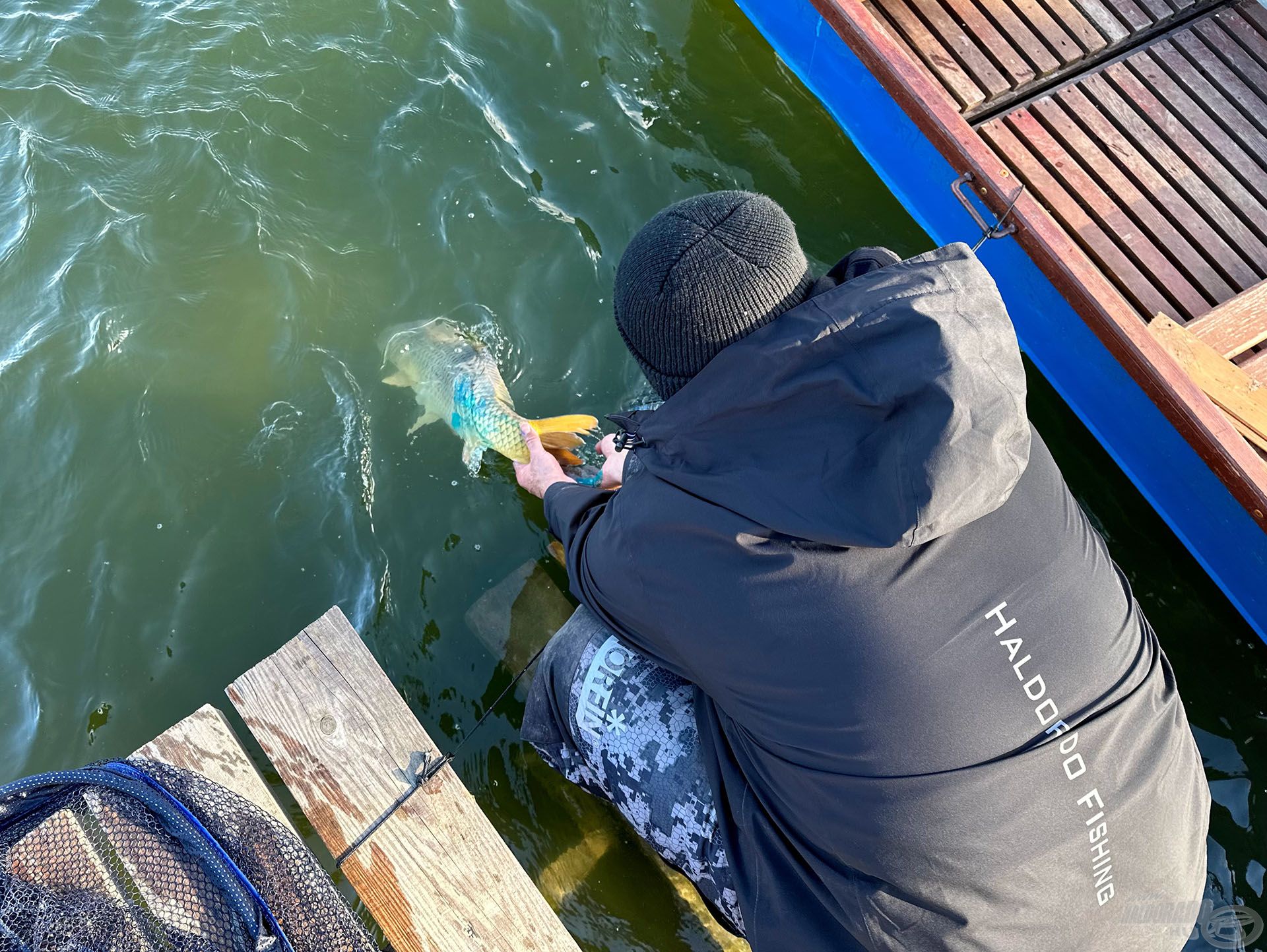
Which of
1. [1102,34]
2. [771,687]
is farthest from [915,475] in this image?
[1102,34]

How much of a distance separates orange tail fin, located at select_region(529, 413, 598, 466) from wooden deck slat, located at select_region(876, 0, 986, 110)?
2828mm

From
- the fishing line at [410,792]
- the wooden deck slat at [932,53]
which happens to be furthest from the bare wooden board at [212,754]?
the wooden deck slat at [932,53]

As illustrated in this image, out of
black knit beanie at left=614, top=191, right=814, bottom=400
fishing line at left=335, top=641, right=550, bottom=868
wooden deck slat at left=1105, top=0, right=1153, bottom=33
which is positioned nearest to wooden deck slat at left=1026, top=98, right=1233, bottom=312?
wooden deck slat at left=1105, top=0, right=1153, bottom=33

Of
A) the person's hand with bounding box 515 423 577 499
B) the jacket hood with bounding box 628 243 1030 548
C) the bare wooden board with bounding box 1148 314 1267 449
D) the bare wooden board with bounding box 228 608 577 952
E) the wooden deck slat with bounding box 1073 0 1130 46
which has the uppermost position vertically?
the wooden deck slat with bounding box 1073 0 1130 46

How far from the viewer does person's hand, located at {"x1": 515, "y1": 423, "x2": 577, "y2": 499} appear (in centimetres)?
405

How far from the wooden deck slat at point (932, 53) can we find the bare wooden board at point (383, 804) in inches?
168

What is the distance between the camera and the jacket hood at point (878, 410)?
82.4 inches

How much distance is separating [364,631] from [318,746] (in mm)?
926

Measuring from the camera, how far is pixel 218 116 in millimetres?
5336

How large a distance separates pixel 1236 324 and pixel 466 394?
3.71 meters

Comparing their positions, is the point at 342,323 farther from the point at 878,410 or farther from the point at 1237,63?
the point at 1237,63

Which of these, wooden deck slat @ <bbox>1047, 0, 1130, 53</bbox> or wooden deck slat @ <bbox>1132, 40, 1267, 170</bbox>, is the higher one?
wooden deck slat @ <bbox>1047, 0, 1130, 53</bbox>

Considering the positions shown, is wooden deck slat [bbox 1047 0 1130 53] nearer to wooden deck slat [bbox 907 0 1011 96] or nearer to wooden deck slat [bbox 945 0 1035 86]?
wooden deck slat [bbox 945 0 1035 86]

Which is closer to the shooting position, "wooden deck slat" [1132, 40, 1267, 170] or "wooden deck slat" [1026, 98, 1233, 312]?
"wooden deck slat" [1026, 98, 1233, 312]
